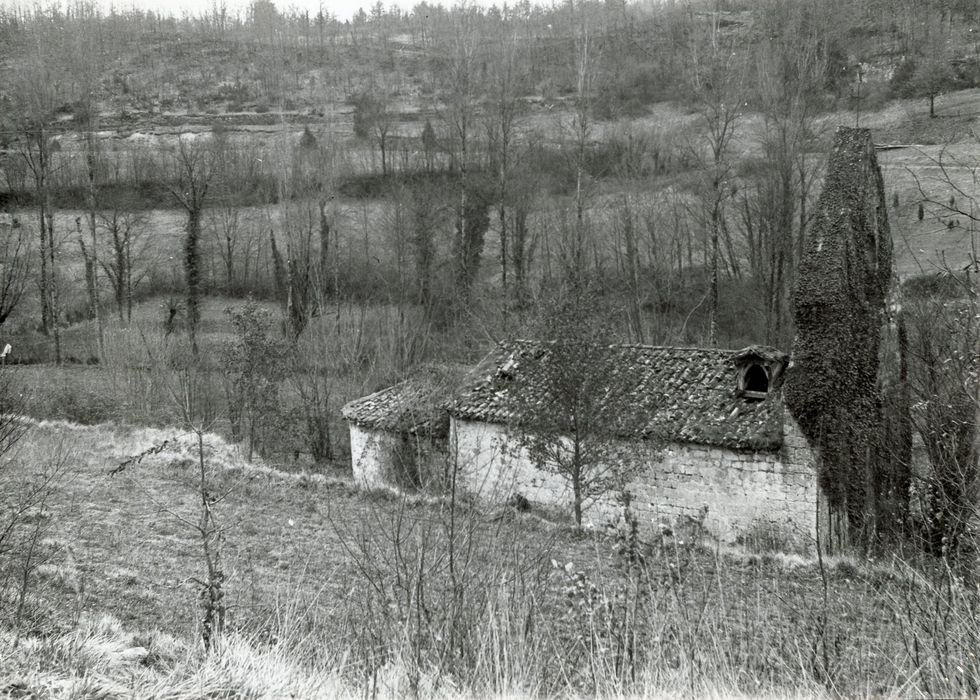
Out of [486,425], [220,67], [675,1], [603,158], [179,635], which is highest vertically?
[675,1]

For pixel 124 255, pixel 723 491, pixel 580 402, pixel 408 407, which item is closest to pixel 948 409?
pixel 723 491

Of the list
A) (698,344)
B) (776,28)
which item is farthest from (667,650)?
(776,28)

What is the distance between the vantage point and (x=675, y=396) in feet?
56.5

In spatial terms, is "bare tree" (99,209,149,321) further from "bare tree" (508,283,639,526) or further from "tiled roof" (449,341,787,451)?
"bare tree" (508,283,639,526)

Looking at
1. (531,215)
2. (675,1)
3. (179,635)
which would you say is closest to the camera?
(179,635)

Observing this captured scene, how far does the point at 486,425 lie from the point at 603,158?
107 feet

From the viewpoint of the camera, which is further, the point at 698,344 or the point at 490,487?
the point at 698,344

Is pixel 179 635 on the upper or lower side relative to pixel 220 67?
lower

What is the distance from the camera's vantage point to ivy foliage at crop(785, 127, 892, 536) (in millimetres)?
14742

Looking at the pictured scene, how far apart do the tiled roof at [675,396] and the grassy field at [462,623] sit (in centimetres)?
340

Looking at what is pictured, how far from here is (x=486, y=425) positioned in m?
18.5

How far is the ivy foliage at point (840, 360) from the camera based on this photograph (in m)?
14.7

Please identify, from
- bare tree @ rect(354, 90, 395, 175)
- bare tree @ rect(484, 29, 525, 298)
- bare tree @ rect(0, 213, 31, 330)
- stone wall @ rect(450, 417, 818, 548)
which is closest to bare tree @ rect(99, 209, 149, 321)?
bare tree @ rect(0, 213, 31, 330)

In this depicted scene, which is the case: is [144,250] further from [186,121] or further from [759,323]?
[759,323]
